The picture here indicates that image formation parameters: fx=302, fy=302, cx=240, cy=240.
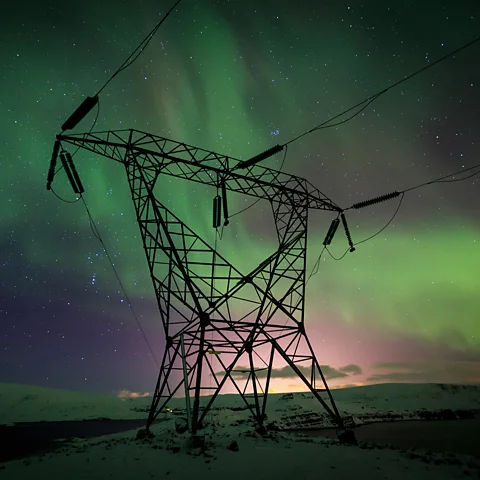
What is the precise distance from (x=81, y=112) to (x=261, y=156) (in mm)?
7541

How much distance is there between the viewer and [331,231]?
18.7m

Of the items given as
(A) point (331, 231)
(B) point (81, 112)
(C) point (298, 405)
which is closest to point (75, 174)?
(B) point (81, 112)

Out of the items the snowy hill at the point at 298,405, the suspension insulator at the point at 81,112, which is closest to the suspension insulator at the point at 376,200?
the suspension insulator at the point at 81,112

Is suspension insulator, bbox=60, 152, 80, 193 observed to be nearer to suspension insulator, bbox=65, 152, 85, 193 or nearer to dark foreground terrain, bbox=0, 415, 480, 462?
suspension insulator, bbox=65, 152, 85, 193

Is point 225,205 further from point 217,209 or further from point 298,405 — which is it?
point 298,405

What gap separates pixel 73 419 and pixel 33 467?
86.3m

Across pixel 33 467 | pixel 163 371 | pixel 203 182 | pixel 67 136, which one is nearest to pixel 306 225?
pixel 203 182

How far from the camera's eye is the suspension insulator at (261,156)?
539 inches

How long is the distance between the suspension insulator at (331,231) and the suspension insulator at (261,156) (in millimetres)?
6938

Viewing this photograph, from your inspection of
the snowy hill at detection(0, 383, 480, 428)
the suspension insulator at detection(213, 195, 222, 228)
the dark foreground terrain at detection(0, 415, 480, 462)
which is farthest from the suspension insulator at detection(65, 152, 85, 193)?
the snowy hill at detection(0, 383, 480, 428)

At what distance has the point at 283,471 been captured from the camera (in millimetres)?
9266

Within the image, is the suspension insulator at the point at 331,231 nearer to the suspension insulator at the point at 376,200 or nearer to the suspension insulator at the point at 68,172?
the suspension insulator at the point at 376,200

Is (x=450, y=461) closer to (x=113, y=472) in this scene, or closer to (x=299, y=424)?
(x=113, y=472)

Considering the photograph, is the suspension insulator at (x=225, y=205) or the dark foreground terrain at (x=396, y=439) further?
the dark foreground terrain at (x=396, y=439)
